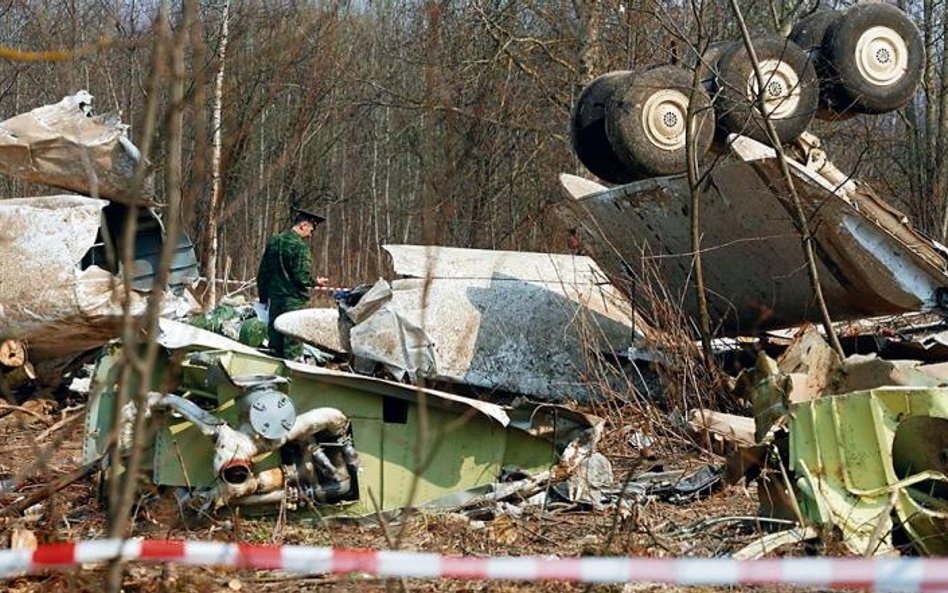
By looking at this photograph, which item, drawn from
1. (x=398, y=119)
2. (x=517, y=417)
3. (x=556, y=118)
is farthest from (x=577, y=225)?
(x=398, y=119)

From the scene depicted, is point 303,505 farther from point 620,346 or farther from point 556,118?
point 556,118

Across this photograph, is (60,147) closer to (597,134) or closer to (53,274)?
(53,274)

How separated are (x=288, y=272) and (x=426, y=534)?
532 cm

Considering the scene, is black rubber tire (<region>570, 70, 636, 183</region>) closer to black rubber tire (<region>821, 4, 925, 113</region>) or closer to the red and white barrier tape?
black rubber tire (<region>821, 4, 925, 113</region>)

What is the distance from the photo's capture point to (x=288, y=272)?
422 inches

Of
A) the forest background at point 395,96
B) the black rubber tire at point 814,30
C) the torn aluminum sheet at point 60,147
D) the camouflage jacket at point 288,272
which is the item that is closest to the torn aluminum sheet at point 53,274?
the torn aluminum sheet at point 60,147

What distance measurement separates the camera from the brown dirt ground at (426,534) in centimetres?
428

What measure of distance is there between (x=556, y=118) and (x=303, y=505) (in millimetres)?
14402

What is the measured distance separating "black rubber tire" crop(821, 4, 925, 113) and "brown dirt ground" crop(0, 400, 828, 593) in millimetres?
3704

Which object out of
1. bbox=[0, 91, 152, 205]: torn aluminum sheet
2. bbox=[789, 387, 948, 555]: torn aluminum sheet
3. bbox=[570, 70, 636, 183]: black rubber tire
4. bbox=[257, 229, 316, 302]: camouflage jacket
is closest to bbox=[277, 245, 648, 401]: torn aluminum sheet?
bbox=[570, 70, 636, 183]: black rubber tire

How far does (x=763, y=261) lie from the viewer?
830cm

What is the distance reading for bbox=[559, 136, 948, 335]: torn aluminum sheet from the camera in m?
7.76

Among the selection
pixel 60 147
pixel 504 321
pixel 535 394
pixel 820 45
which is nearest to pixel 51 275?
pixel 60 147

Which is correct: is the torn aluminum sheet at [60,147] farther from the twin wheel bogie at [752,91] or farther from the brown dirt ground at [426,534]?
the twin wheel bogie at [752,91]
